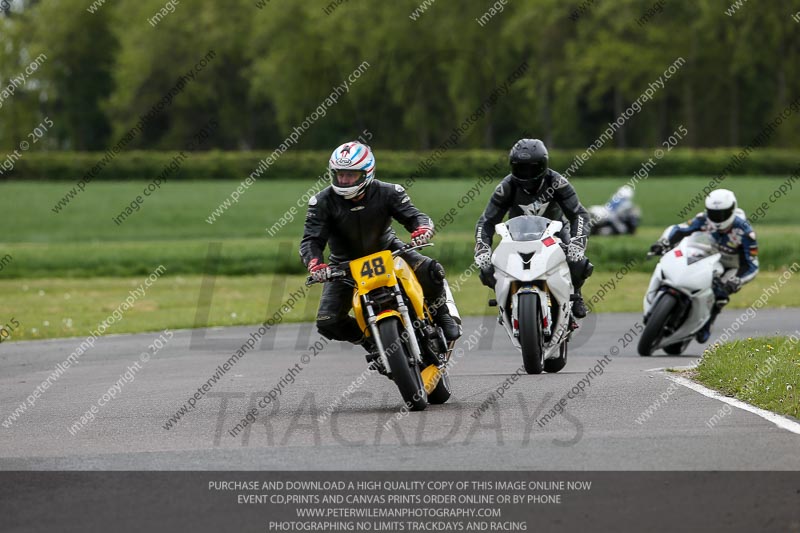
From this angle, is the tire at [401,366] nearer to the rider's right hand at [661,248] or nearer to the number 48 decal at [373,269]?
the number 48 decal at [373,269]

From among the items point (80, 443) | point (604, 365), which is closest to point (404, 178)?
point (604, 365)

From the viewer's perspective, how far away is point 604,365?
1322 centimetres

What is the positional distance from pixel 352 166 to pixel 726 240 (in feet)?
22.2

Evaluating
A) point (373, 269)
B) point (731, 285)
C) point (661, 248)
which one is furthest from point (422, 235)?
point (731, 285)

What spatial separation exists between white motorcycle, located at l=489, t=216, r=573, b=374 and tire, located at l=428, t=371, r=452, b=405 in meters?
1.59

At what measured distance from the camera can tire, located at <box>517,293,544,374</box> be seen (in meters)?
11.6

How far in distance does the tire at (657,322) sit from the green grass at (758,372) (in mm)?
1686

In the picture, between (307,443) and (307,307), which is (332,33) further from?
(307,443)

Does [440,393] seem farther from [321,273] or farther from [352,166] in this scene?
[352,166]

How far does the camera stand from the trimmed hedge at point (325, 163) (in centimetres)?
6238

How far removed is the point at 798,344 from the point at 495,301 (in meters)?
2.78

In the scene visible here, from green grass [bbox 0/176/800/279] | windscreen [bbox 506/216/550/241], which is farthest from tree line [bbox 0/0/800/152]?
windscreen [bbox 506/216/550/241]

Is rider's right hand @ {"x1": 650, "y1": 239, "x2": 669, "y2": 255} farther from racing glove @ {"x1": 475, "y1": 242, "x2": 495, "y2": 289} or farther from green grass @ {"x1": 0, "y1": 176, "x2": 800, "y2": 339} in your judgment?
green grass @ {"x1": 0, "y1": 176, "x2": 800, "y2": 339}
